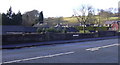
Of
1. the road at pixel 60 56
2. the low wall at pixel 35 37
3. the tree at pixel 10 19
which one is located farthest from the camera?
the tree at pixel 10 19

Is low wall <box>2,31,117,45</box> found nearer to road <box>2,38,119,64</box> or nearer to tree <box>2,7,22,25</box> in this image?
road <box>2,38,119,64</box>

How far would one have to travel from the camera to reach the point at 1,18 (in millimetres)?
56000

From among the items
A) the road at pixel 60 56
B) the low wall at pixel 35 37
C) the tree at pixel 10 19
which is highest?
the tree at pixel 10 19

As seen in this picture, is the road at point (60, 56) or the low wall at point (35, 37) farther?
the low wall at point (35, 37)

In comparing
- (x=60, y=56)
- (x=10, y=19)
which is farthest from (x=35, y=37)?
(x=10, y=19)

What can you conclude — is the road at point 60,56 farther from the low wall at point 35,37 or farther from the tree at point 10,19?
the tree at point 10,19

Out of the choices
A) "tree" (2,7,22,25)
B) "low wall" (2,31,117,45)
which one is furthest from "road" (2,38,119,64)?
"tree" (2,7,22,25)

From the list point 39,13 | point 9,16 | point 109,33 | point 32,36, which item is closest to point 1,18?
point 9,16

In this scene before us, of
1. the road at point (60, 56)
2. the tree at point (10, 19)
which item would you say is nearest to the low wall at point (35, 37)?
the road at point (60, 56)

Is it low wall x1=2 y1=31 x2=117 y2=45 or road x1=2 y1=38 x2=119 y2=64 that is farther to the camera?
low wall x1=2 y1=31 x2=117 y2=45

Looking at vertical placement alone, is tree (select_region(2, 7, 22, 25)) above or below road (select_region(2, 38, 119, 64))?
above

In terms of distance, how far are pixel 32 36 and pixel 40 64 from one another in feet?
38.8

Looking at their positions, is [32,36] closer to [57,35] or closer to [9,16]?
[57,35]

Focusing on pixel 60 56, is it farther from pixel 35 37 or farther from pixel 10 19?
pixel 10 19
